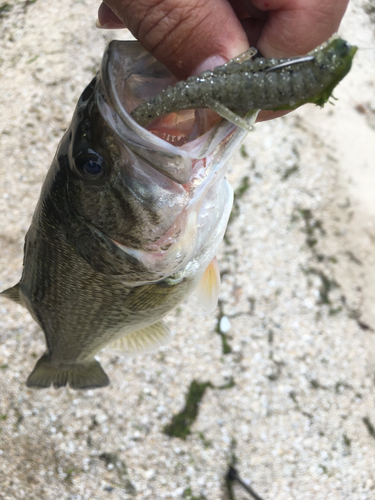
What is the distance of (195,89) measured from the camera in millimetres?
775

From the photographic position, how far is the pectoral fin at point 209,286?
5.10ft

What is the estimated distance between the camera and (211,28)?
91 cm

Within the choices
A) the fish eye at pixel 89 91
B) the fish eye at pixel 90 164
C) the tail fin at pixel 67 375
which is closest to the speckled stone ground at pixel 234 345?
the tail fin at pixel 67 375

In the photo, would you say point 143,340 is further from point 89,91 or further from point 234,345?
point 89,91

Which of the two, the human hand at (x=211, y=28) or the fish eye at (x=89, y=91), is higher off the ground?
the human hand at (x=211, y=28)

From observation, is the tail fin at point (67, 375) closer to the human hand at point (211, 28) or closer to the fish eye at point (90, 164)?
the fish eye at point (90, 164)

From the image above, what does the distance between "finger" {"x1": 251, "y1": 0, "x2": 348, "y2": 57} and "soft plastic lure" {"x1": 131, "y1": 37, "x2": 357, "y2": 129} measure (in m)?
0.22

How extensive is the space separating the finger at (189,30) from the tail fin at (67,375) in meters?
1.60

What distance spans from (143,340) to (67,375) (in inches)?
19.3

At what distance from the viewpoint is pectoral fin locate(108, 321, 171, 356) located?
1.90 m

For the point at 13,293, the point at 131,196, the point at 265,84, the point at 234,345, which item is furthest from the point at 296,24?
the point at 234,345

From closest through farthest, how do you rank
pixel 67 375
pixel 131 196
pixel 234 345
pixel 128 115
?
pixel 128 115 < pixel 131 196 < pixel 67 375 < pixel 234 345

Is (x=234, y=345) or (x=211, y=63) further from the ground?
(x=211, y=63)

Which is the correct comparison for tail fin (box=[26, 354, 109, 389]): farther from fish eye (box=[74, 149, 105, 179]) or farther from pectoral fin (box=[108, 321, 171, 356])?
fish eye (box=[74, 149, 105, 179])
